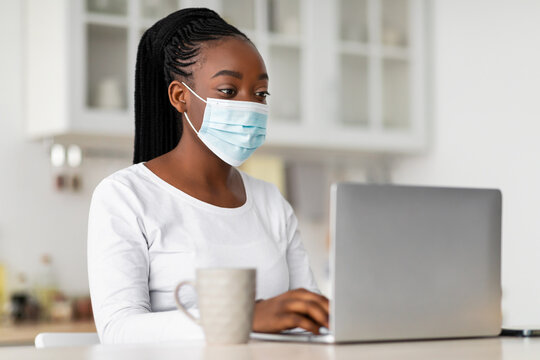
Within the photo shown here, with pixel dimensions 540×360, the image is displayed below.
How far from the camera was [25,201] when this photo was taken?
311 centimetres

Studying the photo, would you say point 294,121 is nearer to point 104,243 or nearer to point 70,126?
point 70,126

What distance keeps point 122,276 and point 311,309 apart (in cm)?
37

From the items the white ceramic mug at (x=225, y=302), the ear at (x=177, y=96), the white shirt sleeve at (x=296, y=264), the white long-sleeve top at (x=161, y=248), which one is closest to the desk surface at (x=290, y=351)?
the white ceramic mug at (x=225, y=302)

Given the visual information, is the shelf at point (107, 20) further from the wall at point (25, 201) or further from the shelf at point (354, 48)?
the shelf at point (354, 48)

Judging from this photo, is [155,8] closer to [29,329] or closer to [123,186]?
[29,329]

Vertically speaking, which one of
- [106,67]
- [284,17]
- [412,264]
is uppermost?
[284,17]

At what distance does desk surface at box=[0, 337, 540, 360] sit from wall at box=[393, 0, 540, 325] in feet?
7.48

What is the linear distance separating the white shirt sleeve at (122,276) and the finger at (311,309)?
0.43 ft

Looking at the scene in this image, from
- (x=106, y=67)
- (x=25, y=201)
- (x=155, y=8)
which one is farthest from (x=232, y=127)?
(x=25, y=201)

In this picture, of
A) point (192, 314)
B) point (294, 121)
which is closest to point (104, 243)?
point (192, 314)

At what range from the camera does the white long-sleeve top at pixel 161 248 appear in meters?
1.22

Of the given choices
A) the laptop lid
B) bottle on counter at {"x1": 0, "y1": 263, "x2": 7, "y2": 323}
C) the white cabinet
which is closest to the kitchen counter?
bottle on counter at {"x1": 0, "y1": 263, "x2": 7, "y2": 323}

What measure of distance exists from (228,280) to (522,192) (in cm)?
253

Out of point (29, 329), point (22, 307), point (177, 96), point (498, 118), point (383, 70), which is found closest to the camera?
point (177, 96)
